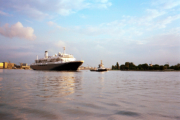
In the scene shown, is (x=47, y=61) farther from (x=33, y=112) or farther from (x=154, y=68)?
(x=154, y=68)

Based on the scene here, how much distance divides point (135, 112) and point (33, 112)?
212 inches

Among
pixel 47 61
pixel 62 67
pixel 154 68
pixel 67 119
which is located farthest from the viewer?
pixel 154 68

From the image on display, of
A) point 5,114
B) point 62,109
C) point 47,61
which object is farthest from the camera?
point 47,61

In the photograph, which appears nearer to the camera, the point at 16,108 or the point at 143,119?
the point at 143,119

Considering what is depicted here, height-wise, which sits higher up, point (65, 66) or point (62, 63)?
point (62, 63)

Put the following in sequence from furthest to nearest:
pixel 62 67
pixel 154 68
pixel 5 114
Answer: pixel 154 68
pixel 62 67
pixel 5 114

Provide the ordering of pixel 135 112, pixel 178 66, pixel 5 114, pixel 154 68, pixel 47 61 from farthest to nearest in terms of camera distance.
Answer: pixel 154 68 → pixel 178 66 → pixel 47 61 → pixel 135 112 → pixel 5 114

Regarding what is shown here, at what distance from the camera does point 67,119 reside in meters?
7.14

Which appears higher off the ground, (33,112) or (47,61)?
(47,61)

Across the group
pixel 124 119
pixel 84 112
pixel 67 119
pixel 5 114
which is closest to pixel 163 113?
pixel 124 119

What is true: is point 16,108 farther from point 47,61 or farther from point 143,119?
point 47,61

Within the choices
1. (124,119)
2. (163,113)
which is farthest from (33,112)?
(163,113)

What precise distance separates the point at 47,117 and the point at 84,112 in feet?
6.38

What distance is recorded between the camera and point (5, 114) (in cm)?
786
